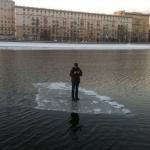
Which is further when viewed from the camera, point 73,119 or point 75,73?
point 75,73

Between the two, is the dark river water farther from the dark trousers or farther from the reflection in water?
the dark trousers

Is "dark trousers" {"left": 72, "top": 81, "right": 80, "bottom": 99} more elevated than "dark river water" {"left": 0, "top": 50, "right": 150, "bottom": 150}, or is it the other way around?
"dark trousers" {"left": 72, "top": 81, "right": 80, "bottom": 99}

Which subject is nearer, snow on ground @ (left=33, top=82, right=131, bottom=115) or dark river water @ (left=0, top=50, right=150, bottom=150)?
dark river water @ (left=0, top=50, right=150, bottom=150)

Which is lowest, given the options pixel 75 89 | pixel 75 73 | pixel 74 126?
pixel 74 126

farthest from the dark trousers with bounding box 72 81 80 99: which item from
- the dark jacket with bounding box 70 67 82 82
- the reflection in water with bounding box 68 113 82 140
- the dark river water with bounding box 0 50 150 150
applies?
the reflection in water with bounding box 68 113 82 140

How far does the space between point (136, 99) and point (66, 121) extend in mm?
7214

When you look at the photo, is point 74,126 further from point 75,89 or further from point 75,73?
point 75,89

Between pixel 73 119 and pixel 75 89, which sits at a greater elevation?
pixel 75 89

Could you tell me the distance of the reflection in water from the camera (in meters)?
13.8

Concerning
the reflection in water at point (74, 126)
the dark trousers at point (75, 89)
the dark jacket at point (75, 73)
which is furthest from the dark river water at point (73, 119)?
the dark jacket at point (75, 73)

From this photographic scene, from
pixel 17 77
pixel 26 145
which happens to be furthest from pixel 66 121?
pixel 17 77

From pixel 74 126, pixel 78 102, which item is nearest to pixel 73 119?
pixel 74 126

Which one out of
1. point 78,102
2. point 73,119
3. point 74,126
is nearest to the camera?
point 74,126

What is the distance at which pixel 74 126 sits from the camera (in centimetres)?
1493
